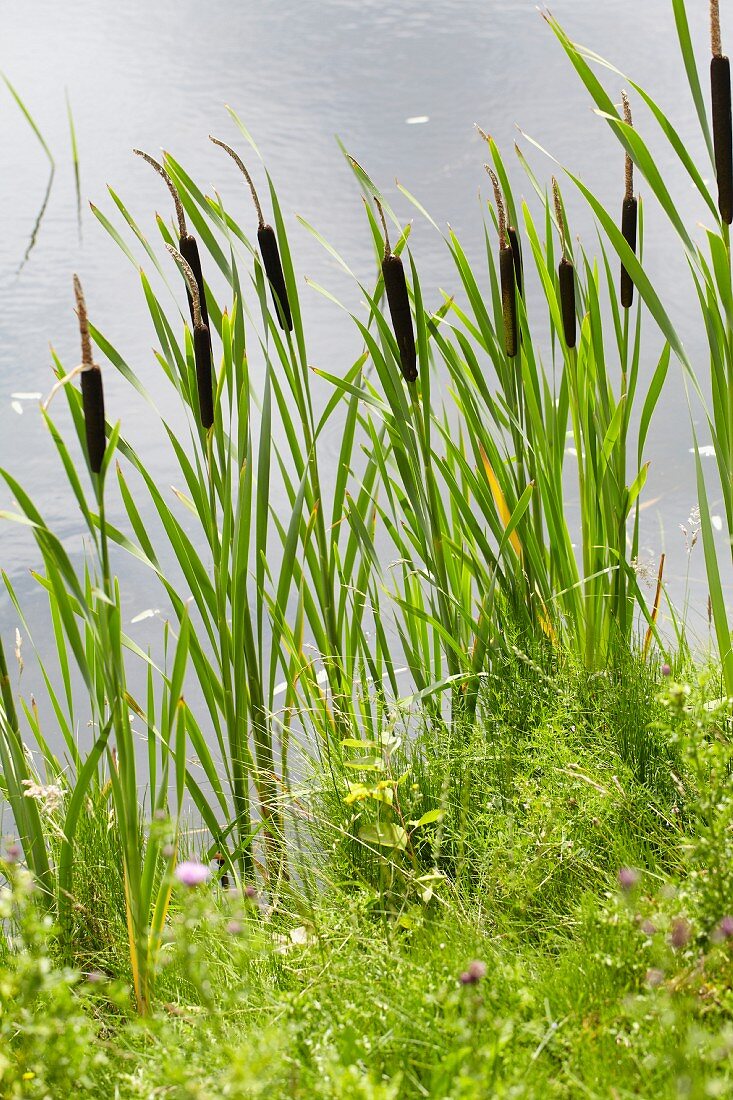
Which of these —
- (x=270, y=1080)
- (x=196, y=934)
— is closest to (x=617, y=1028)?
(x=270, y=1080)

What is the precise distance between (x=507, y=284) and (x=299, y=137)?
7.53ft

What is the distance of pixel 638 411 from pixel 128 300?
4.26 feet

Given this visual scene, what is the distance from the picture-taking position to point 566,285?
114cm

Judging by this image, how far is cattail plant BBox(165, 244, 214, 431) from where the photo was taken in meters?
1.00

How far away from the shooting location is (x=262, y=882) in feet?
3.72

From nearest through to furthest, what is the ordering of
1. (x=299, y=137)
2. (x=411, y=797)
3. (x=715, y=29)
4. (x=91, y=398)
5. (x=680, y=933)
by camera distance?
(x=680, y=933), (x=91, y=398), (x=715, y=29), (x=411, y=797), (x=299, y=137)

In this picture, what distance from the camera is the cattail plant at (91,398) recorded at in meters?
0.76

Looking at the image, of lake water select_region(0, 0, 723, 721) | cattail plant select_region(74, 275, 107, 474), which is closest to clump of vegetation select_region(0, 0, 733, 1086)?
cattail plant select_region(74, 275, 107, 474)

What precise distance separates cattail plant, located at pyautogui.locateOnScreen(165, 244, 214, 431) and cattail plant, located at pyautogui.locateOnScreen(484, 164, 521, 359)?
333 millimetres

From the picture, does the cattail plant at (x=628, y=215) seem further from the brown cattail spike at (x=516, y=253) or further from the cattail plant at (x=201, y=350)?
the cattail plant at (x=201, y=350)

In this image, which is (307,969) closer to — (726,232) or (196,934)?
(196,934)

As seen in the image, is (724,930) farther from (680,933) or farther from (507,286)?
(507,286)

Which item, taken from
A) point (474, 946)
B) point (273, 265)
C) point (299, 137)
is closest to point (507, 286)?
point (273, 265)

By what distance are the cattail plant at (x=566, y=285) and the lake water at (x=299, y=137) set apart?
745 millimetres
